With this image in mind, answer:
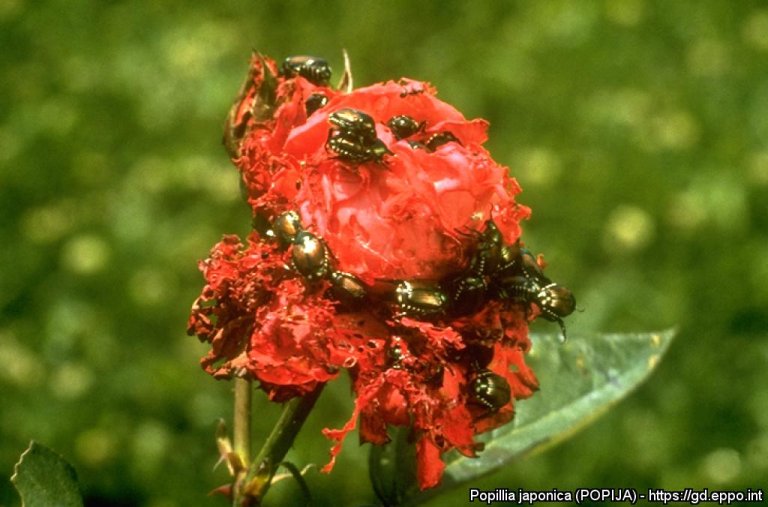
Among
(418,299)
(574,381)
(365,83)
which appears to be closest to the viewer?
(418,299)

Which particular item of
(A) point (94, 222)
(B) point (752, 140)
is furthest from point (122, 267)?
(B) point (752, 140)

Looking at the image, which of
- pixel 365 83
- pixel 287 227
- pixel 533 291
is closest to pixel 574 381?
pixel 533 291

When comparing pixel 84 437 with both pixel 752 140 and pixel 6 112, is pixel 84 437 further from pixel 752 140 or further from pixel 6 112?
pixel 752 140

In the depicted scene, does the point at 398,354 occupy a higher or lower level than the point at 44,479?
higher

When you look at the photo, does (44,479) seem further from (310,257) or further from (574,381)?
(574,381)

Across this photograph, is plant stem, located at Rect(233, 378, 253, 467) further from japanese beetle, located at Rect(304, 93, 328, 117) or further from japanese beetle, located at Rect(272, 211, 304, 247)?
japanese beetle, located at Rect(304, 93, 328, 117)

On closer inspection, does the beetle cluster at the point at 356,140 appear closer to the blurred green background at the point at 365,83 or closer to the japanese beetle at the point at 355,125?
the japanese beetle at the point at 355,125
